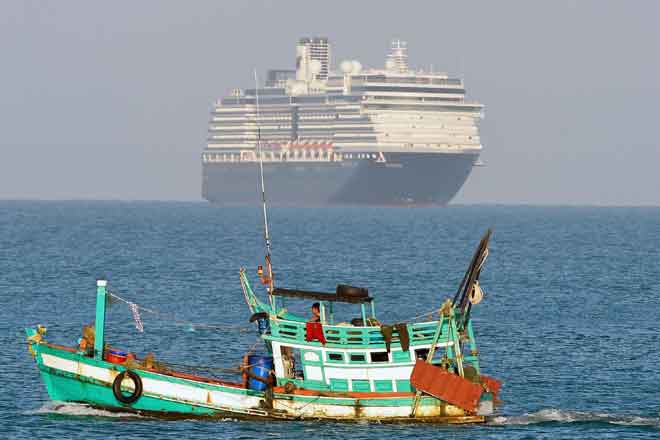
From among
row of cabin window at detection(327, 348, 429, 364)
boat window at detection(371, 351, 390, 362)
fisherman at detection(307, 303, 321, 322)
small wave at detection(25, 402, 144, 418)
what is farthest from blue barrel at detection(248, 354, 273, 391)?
small wave at detection(25, 402, 144, 418)

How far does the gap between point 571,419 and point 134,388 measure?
9.82m

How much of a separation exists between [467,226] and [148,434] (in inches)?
4910

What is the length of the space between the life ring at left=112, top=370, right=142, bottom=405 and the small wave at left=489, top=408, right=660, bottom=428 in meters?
7.77

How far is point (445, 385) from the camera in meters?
30.9

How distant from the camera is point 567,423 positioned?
32812 millimetres

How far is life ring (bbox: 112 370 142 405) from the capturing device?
31875mm

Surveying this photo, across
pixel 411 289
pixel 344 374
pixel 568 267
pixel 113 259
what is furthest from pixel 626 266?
pixel 344 374

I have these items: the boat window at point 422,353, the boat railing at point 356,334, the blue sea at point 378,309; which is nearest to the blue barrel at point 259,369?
the boat railing at point 356,334

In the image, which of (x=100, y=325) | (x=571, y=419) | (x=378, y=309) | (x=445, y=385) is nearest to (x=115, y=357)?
(x=100, y=325)

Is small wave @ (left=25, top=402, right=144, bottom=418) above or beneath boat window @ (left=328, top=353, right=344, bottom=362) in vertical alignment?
beneath

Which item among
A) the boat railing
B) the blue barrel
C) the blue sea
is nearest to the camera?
the boat railing

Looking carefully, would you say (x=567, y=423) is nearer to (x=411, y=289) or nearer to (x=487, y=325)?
(x=487, y=325)

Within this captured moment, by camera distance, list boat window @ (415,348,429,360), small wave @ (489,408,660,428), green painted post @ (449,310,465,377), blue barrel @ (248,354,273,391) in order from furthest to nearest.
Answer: small wave @ (489,408,660,428), blue barrel @ (248,354,273,391), boat window @ (415,348,429,360), green painted post @ (449,310,465,377)

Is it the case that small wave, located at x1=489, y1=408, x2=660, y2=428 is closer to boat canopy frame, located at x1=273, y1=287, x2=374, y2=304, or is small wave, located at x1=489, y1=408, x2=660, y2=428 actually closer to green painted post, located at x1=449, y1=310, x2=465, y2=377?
green painted post, located at x1=449, y1=310, x2=465, y2=377
